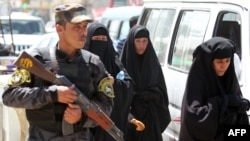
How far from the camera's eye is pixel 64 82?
322cm

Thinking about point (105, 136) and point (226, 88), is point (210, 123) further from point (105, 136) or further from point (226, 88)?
point (105, 136)

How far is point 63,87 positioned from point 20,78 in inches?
10.6

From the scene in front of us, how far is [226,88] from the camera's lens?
3.96 meters

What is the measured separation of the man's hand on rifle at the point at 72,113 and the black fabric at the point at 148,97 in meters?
2.19

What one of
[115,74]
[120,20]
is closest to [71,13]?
[115,74]

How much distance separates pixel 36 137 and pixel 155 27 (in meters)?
3.29

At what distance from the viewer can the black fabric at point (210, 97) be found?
12.7 ft

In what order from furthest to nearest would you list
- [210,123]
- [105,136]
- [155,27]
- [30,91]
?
[155,27] → [105,136] → [210,123] → [30,91]

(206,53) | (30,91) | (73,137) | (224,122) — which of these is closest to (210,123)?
(224,122)

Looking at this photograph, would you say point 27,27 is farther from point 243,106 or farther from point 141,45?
point 243,106

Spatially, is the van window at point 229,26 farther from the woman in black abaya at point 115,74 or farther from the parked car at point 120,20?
the parked car at point 120,20

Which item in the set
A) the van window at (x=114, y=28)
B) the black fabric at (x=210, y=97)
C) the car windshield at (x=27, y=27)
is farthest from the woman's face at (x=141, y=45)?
the car windshield at (x=27, y=27)

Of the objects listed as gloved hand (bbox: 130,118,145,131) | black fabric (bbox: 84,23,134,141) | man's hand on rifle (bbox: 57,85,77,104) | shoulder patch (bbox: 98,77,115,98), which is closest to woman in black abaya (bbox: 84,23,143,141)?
black fabric (bbox: 84,23,134,141)

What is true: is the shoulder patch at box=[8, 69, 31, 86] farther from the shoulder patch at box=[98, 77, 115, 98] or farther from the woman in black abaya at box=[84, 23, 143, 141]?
the woman in black abaya at box=[84, 23, 143, 141]
